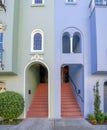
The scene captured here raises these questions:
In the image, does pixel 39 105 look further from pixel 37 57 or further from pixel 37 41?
pixel 37 41

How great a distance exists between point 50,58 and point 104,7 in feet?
15.3

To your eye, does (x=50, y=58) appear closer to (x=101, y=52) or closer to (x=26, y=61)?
(x=26, y=61)

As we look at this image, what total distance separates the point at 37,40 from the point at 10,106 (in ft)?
15.6

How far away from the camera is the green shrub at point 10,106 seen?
472 inches

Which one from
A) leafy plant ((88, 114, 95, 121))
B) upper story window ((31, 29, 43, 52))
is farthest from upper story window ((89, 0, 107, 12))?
leafy plant ((88, 114, 95, 121))

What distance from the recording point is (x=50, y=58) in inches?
533

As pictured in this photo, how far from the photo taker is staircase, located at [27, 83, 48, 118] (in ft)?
44.8

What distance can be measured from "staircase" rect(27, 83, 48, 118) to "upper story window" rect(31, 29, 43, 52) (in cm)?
405

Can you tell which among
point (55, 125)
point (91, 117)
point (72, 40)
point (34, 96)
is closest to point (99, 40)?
point (72, 40)

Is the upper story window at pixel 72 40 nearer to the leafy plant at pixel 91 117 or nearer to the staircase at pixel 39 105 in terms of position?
the staircase at pixel 39 105

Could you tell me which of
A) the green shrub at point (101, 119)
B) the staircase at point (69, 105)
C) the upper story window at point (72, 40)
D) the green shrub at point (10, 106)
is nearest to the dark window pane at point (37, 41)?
the upper story window at point (72, 40)

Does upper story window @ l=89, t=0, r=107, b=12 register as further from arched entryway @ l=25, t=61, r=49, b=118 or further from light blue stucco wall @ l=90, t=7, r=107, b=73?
arched entryway @ l=25, t=61, r=49, b=118

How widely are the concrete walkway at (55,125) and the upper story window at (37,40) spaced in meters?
4.71

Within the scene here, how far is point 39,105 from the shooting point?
14.7 metres
